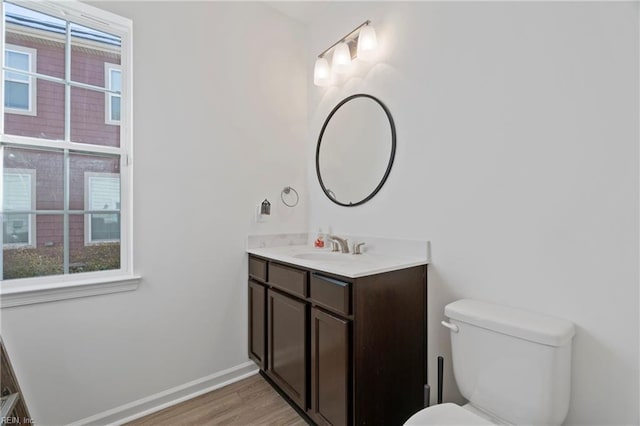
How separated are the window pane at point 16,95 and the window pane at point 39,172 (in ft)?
0.74

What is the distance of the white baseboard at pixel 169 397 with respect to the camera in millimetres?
1665

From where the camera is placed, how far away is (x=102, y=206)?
173 cm

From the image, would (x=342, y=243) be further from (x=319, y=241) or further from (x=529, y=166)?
(x=529, y=166)

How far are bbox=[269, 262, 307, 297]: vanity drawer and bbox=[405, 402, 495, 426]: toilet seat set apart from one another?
29.8 inches

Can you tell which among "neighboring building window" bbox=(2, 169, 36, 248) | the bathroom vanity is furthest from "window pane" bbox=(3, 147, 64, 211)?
the bathroom vanity

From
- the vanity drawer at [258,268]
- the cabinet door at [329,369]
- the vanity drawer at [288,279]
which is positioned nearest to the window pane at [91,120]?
the vanity drawer at [258,268]

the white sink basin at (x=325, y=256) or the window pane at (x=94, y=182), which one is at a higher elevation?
the window pane at (x=94, y=182)

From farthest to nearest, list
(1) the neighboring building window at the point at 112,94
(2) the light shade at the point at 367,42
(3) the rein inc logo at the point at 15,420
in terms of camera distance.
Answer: (2) the light shade at the point at 367,42 → (1) the neighboring building window at the point at 112,94 → (3) the rein inc logo at the point at 15,420

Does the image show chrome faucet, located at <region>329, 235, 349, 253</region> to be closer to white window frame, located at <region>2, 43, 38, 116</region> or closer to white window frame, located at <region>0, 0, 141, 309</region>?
white window frame, located at <region>0, 0, 141, 309</region>

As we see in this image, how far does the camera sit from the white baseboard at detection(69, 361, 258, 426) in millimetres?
1665

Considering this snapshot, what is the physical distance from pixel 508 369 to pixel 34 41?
2.72 m

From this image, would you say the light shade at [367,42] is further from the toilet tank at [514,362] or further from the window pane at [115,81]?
the toilet tank at [514,362]

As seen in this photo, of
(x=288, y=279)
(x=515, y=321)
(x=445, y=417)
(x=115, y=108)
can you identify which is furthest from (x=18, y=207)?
(x=515, y=321)

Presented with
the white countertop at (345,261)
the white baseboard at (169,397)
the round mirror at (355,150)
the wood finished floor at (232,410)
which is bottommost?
the wood finished floor at (232,410)
